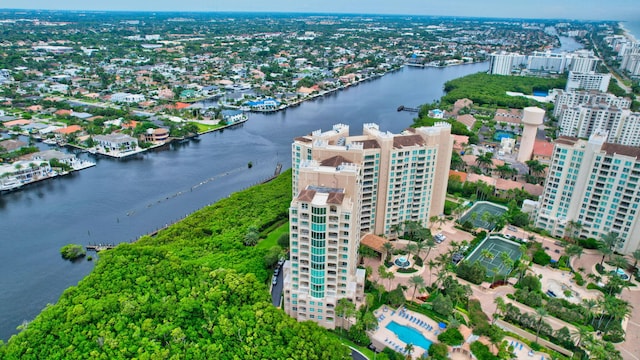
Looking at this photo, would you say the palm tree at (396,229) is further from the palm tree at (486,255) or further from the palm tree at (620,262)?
the palm tree at (620,262)

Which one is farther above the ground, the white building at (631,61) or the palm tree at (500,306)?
the white building at (631,61)

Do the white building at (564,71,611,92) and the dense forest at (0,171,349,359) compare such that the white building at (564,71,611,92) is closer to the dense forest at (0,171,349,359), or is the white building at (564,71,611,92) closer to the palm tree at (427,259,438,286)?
the palm tree at (427,259,438,286)

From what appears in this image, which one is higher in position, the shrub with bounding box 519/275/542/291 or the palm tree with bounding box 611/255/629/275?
the palm tree with bounding box 611/255/629/275

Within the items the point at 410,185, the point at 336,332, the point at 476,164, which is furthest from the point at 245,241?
the point at 476,164

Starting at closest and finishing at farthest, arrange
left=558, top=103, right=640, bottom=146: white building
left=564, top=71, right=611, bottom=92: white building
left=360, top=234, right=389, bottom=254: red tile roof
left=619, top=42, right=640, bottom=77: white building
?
left=360, top=234, right=389, bottom=254: red tile roof → left=558, top=103, right=640, bottom=146: white building → left=564, top=71, right=611, bottom=92: white building → left=619, top=42, right=640, bottom=77: white building

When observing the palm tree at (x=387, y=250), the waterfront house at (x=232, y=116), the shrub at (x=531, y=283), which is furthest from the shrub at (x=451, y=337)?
the waterfront house at (x=232, y=116)

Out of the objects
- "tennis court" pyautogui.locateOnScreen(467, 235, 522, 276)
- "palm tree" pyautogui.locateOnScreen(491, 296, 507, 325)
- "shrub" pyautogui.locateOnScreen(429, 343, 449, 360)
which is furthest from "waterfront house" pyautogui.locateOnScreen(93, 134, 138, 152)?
"palm tree" pyautogui.locateOnScreen(491, 296, 507, 325)

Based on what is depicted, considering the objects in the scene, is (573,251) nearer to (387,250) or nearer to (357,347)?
(387,250)
